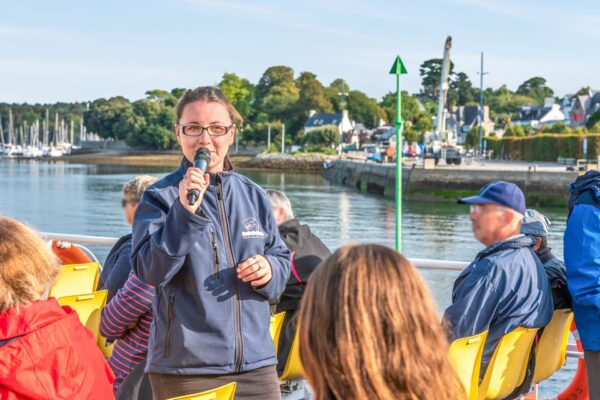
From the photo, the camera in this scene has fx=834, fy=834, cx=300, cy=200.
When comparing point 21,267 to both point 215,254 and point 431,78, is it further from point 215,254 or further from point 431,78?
point 431,78

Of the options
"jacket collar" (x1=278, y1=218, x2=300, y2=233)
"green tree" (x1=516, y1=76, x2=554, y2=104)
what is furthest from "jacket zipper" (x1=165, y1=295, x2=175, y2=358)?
"green tree" (x1=516, y1=76, x2=554, y2=104)

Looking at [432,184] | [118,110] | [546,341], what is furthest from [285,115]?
[546,341]

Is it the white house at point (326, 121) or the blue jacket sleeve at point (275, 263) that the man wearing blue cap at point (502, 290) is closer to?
the blue jacket sleeve at point (275, 263)

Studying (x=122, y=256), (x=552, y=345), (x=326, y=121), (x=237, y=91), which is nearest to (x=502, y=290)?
(x=552, y=345)

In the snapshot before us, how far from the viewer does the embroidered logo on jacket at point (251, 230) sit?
115 inches

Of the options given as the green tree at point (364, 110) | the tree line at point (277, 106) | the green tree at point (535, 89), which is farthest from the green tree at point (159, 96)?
the green tree at point (535, 89)

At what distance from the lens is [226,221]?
2.91 metres

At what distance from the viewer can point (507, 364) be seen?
377cm

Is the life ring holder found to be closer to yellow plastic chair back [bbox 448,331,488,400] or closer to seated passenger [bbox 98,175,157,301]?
seated passenger [bbox 98,175,157,301]

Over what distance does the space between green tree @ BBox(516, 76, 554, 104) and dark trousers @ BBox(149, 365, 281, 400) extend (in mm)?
178228

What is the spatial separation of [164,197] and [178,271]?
0.26 meters

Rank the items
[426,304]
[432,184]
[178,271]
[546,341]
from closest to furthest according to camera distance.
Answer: [426,304] → [178,271] → [546,341] → [432,184]

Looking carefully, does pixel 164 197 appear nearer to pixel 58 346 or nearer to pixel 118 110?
pixel 58 346

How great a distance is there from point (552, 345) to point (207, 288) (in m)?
2.16
